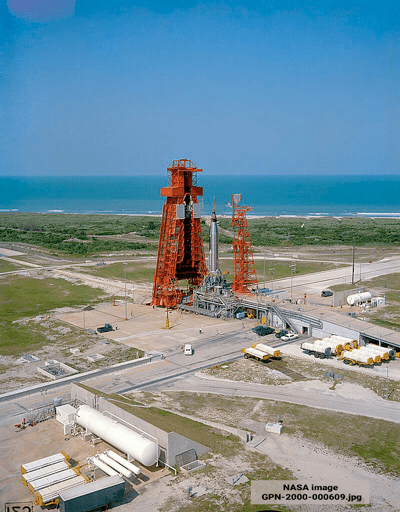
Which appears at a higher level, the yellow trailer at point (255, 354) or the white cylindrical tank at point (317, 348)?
the white cylindrical tank at point (317, 348)

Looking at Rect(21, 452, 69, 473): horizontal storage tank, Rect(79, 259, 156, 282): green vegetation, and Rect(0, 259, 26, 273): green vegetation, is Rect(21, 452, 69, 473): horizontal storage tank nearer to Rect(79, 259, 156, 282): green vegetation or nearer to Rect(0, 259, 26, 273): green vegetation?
Rect(79, 259, 156, 282): green vegetation

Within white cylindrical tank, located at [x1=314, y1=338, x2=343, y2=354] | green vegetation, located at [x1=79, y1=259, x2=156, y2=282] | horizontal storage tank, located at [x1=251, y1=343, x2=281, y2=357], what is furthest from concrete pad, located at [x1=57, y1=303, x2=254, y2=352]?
green vegetation, located at [x1=79, y1=259, x2=156, y2=282]

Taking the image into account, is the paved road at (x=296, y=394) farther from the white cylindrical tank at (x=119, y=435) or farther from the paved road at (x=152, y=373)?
the white cylindrical tank at (x=119, y=435)

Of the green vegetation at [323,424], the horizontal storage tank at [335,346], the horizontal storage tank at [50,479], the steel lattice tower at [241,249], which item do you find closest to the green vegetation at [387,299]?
the horizontal storage tank at [335,346]

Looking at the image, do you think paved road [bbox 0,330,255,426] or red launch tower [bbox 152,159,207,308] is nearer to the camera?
paved road [bbox 0,330,255,426]

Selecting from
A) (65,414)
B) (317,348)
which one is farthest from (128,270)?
(65,414)

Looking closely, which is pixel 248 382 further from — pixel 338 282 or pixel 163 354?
pixel 338 282

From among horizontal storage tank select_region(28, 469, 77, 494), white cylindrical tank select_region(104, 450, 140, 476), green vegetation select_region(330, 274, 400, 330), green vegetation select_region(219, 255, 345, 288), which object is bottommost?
horizontal storage tank select_region(28, 469, 77, 494)
